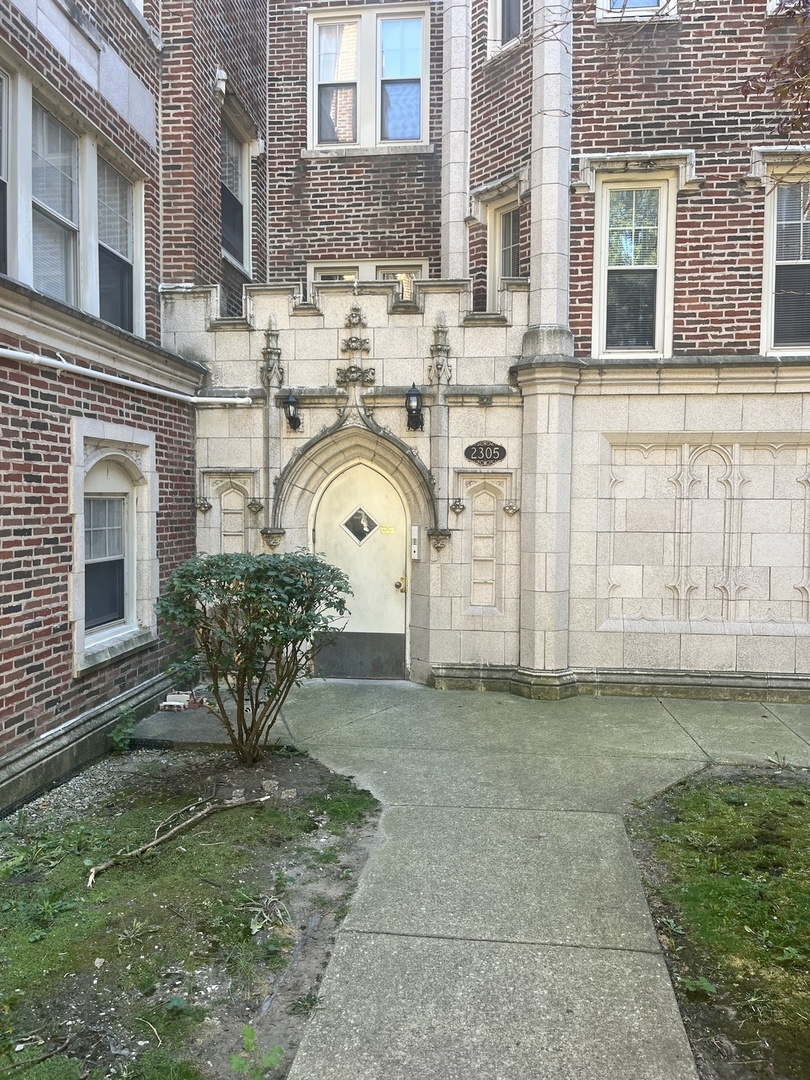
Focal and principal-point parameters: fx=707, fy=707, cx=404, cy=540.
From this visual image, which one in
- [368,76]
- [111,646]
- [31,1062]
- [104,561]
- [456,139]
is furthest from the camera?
[368,76]

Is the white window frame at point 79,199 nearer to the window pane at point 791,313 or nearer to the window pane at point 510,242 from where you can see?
the window pane at point 510,242

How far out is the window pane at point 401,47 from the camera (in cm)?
1009

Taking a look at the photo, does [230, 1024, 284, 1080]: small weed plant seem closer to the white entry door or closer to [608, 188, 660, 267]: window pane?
the white entry door

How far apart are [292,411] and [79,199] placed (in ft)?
9.33

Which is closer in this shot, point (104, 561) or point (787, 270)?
point (104, 561)

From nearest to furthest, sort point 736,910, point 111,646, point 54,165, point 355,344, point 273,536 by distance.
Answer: point 736,910
point 54,165
point 111,646
point 355,344
point 273,536

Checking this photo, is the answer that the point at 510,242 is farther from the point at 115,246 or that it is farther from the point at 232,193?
the point at 115,246

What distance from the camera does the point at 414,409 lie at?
782cm

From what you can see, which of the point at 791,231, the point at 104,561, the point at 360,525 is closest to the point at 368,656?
the point at 360,525

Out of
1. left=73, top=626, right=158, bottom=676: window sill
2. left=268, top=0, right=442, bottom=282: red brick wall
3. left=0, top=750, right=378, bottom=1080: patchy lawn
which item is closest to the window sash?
left=268, top=0, right=442, bottom=282: red brick wall

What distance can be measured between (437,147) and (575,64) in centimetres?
268

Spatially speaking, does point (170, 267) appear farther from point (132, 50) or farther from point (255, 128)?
point (255, 128)

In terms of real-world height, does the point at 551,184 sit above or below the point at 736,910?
above

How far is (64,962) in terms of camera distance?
10.8ft
